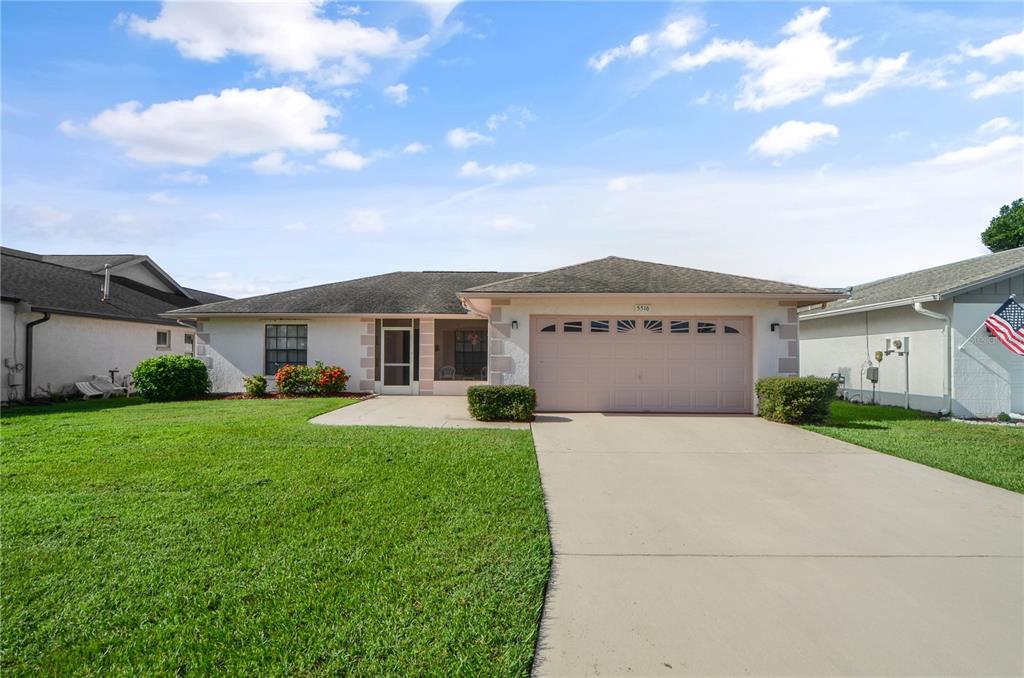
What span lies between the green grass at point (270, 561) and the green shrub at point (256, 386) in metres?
8.28

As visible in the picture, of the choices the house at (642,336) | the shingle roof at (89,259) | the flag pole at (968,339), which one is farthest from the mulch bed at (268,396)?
the flag pole at (968,339)

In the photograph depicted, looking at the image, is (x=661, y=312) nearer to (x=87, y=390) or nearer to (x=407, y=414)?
→ (x=407, y=414)

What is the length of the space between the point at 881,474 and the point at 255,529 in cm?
756

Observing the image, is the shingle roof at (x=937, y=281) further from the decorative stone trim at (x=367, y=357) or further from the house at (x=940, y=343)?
the decorative stone trim at (x=367, y=357)

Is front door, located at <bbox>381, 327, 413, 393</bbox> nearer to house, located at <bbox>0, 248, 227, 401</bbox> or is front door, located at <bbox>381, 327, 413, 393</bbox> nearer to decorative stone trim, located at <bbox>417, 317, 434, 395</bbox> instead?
decorative stone trim, located at <bbox>417, 317, 434, 395</bbox>

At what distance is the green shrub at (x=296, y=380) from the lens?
1587cm

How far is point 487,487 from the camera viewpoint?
5.96 m

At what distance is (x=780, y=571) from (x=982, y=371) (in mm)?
12311

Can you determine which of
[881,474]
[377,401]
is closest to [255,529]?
[881,474]

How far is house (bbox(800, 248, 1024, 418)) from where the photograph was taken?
12250 millimetres

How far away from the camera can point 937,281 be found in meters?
13.9

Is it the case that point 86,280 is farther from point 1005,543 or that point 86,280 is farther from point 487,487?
point 1005,543

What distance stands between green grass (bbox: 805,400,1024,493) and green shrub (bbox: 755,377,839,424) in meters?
0.41

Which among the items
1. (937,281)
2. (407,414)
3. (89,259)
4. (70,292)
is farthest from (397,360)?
(89,259)
